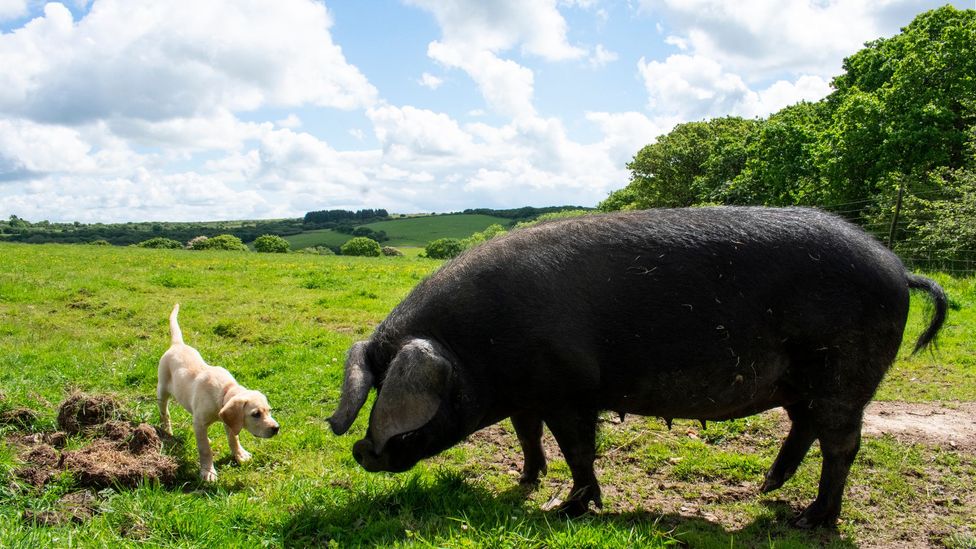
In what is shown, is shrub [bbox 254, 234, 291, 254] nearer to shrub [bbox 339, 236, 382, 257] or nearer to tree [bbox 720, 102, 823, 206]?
shrub [bbox 339, 236, 382, 257]

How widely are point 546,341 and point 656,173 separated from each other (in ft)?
161

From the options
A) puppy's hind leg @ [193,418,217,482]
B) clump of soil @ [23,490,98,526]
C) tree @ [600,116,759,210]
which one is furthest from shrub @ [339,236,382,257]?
clump of soil @ [23,490,98,526]

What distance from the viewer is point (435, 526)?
4.00 metres

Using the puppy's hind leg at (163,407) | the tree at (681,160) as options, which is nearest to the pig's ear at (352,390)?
the puppy's hind leg at (163,407)

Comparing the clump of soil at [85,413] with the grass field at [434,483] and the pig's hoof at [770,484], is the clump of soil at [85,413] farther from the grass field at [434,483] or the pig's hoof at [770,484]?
the pig's hoof at [770,484]

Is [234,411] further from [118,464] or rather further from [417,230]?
[417,230]

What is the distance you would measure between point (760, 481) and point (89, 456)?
5335 mm

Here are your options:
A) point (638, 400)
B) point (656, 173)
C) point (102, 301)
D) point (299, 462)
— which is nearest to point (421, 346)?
point (638, 400)

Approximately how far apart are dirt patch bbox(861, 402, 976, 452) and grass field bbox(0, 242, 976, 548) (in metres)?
0.21

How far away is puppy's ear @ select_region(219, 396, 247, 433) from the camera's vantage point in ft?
17.6

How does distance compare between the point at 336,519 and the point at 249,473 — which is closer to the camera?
the point at 336,519

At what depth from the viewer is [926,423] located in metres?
6.72

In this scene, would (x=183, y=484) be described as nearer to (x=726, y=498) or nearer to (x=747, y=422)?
(x=726, y=498)

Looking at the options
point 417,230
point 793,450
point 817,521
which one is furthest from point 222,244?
point 817,521
